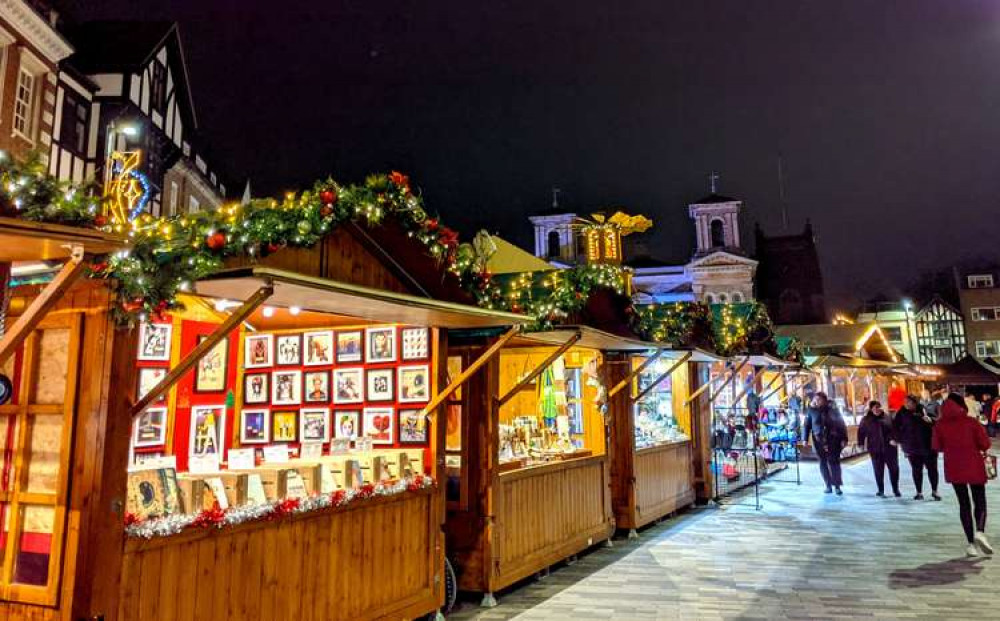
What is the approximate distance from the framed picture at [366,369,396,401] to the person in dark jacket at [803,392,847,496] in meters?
9.86

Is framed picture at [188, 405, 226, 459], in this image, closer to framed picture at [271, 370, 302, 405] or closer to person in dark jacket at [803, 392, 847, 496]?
framed picture at [271, 370, 302, 405]

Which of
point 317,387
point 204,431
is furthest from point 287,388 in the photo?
point 204,431

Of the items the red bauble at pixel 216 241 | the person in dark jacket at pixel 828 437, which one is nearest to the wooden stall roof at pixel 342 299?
the red bauble at pixel 216 241

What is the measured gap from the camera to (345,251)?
4723 millimetres

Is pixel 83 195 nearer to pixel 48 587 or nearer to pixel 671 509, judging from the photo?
pixel 48 587

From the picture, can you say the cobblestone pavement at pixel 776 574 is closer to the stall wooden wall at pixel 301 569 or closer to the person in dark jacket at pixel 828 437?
the stall wooden wall at pixel 301 569

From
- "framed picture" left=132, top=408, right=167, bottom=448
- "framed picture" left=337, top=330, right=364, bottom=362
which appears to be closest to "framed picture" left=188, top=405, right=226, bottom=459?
"framed picture" left=132, top=408, right=167, bottom=448

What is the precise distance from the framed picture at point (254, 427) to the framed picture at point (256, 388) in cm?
10

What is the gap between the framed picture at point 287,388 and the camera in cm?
609

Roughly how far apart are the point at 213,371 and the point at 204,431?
51 cm

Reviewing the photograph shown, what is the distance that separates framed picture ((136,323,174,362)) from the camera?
4777mm

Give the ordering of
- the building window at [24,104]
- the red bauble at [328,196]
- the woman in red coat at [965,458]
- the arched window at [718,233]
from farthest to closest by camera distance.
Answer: the arched window at [718,233]
the building window at [24,104]
the woman in red coat at [965,458]
the red bauble at [328,196]

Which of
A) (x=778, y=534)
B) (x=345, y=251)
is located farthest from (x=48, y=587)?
(x=778, y=534)

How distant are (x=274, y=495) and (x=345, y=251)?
1.68 meters
